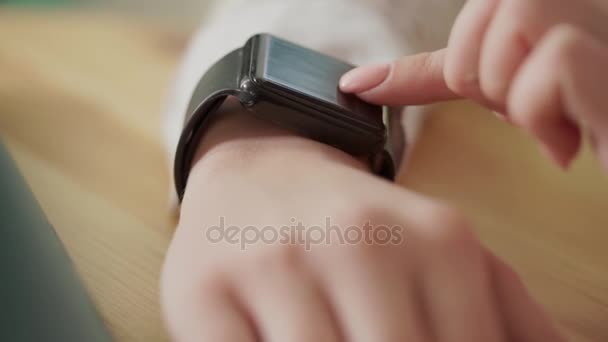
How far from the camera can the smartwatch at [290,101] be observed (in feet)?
0.86

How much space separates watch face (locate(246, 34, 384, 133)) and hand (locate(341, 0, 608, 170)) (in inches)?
1.9

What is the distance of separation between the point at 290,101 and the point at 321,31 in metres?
0.08

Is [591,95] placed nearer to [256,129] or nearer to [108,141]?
[256,129]

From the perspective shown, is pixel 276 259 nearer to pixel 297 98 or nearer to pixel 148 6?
pixel 297 98

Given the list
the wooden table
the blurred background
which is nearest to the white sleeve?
the wooden table

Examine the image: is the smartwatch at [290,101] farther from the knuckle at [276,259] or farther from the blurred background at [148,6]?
the blurred background at [148,6]

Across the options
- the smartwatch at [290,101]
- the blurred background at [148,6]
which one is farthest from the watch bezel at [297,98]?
the blurred background at [148,6]

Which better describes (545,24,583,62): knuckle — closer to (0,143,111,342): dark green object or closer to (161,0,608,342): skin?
(161,0,608,342): skin

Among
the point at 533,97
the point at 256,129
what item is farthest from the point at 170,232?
the point at 533,97

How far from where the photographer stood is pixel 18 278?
0.18 meters

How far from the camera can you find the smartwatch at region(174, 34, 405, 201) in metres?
0.26

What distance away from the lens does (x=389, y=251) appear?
220mm

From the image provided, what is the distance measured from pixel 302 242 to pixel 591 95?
10cm

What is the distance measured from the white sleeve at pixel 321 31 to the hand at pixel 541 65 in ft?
0.33
